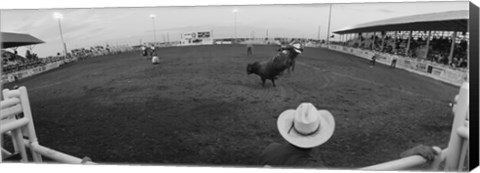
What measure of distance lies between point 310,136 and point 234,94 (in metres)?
0.95

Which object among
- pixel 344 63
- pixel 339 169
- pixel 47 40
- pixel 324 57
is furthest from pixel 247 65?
pixel 47 40

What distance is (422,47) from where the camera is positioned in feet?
6.53

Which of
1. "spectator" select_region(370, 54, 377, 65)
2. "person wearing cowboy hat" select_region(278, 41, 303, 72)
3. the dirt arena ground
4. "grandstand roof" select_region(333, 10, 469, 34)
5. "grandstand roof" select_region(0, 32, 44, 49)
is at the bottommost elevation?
the dirt arena ground

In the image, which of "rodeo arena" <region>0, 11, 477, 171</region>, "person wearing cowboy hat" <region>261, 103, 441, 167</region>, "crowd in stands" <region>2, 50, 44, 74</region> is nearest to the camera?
"person wearing cowboy hat" <region>261, 103, 441, 167</region>

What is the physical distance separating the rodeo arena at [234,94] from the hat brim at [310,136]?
0.44m

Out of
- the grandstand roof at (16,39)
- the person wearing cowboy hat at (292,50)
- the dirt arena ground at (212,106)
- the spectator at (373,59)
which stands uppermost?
the grandstand roof at (16,39)

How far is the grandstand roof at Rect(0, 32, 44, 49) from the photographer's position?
80.8 inches

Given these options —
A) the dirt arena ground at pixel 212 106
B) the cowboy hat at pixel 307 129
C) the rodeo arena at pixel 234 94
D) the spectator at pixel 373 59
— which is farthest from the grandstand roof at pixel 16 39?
the spectator at pixel 373 59

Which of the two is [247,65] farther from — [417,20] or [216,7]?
[417,20]

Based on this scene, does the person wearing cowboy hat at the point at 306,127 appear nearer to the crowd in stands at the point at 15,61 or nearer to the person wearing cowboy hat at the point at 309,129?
the person wearing cowboy hat at the point at 309,129

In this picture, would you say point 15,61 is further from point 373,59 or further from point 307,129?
point 373,59

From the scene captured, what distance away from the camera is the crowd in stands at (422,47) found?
1734mm

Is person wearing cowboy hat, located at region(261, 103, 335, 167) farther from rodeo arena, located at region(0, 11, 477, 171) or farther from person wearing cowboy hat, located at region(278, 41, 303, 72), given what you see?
person wearing cowboy hat, located at region(278, 41, 303, 72)

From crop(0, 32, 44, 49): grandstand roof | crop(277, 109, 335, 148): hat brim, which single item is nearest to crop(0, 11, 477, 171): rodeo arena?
crop(0, 32, 44, 49): grandstand roof
